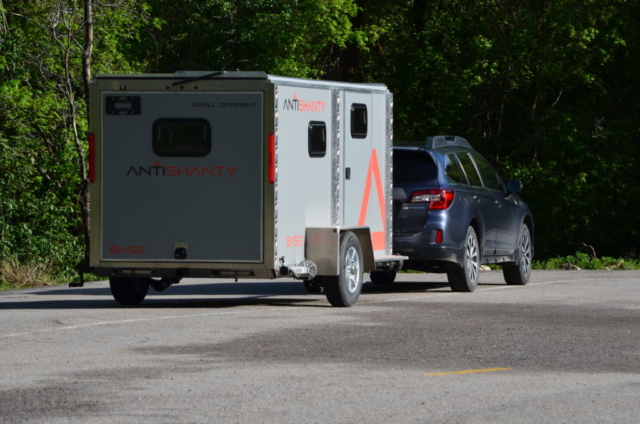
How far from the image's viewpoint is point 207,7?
34.2 m

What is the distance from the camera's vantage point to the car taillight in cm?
1569

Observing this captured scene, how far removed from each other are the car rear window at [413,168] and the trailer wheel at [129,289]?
3.65 metres

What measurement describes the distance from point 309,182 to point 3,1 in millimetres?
21519

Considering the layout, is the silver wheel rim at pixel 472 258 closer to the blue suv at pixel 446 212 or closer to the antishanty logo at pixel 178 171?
the blue suv at pixel 446 212

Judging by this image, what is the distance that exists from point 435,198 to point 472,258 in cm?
126

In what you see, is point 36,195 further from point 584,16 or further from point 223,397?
point 223,397

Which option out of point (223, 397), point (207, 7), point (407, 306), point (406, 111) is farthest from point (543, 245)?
A: point (223, 397)

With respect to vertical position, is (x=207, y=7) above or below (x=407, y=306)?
above

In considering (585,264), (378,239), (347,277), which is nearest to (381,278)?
(378,239)

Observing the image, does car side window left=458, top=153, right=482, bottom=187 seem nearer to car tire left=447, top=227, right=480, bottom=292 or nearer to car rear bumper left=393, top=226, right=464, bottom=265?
car tire left=447, top=227, right=480, bottom=292

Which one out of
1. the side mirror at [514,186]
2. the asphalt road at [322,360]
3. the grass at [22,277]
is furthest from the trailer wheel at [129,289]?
the side mirror at [514,186]

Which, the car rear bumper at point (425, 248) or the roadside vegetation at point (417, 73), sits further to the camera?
the roadside vegetation at point (417, 73)

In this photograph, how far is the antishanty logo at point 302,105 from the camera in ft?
43.7

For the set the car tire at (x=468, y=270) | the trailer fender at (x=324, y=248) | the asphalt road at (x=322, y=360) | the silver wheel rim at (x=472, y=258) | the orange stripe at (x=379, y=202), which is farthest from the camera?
the silver wheel rim at (x=472, y=258)
